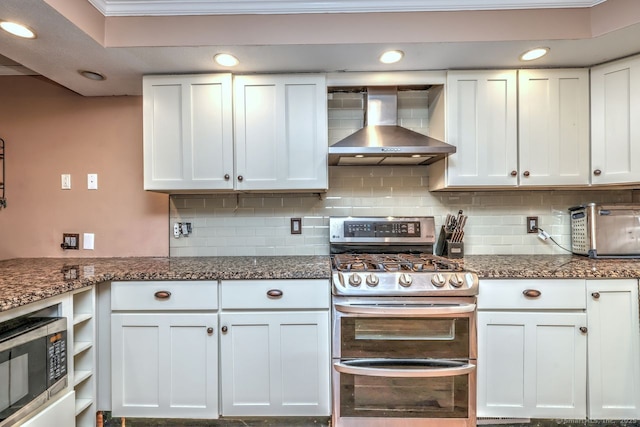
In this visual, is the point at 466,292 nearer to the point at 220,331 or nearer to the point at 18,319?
the point at 220,331

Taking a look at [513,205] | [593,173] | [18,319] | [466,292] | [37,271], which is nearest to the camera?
[18,319]

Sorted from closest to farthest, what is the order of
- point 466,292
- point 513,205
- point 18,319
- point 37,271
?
point 18,319
point 466,292
point 37,271
point 513,205

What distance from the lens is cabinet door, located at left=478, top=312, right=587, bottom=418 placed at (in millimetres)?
1634

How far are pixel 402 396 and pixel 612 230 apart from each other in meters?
1.67

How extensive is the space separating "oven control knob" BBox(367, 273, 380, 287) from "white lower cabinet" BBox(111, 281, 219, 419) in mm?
803

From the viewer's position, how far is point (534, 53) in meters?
1.80

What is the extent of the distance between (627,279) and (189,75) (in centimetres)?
266

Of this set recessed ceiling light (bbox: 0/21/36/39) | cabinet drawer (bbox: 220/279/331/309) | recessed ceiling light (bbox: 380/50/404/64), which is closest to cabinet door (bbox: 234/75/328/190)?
recessed ceiling light (bbox: 380/50/404/64)

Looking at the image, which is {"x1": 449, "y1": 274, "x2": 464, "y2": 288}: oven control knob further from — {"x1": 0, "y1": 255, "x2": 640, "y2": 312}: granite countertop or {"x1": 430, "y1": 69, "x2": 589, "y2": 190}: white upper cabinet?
{"x1": 430, "y1": 69, "x2": 589, "y2": 190}: white upper cabinet

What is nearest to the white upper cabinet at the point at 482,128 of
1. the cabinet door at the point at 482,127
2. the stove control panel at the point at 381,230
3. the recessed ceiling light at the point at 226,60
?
the cabinet door at the point at 482,127

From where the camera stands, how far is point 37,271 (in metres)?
1.75

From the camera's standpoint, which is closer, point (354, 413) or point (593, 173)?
point (354, 413)

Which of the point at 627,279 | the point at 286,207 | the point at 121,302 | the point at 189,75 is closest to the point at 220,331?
the point at 121,302

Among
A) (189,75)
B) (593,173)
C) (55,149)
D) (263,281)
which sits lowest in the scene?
(263,281)
